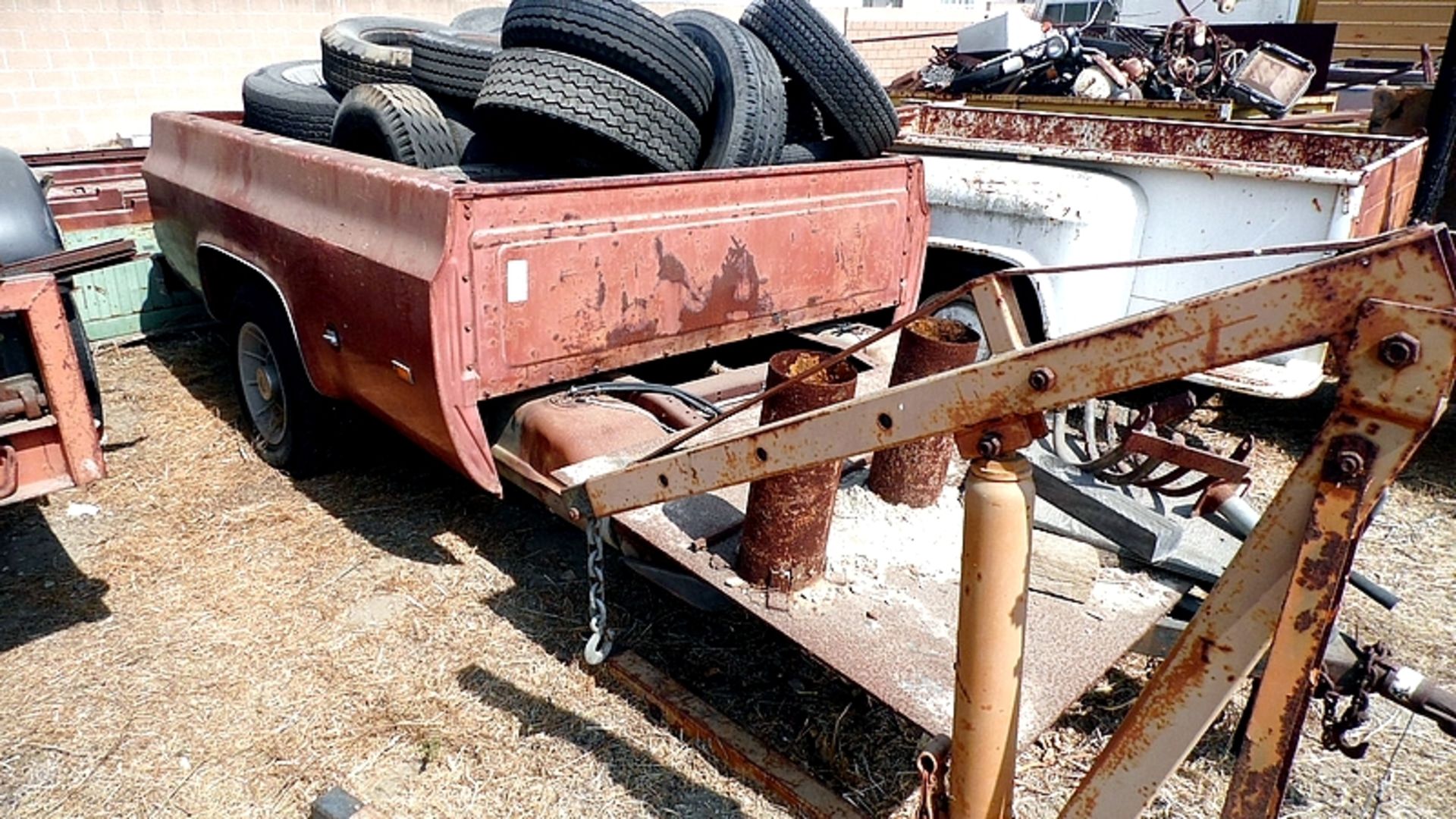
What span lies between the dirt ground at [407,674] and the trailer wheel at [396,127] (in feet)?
3.55

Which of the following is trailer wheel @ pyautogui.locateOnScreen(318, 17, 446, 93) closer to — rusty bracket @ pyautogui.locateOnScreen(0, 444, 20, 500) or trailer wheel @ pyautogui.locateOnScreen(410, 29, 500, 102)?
trailer wheel @ pyautogui.locateOnScreen(410, 29, 500, 102)

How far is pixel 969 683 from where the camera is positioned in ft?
5.57

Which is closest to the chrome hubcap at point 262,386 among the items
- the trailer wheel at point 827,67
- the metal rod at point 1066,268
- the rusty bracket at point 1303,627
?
the metal rod at point 1066,268

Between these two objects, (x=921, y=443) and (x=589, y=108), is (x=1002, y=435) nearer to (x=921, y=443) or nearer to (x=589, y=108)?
(x=921, y=443)

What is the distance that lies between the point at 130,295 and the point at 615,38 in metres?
3.36

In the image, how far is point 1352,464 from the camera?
1301mm

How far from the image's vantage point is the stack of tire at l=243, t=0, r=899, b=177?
3426mm

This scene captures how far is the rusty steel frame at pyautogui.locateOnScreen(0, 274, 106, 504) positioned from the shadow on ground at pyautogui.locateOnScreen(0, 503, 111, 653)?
0.80m

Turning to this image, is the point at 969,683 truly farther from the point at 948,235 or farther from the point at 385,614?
the point at 948,235

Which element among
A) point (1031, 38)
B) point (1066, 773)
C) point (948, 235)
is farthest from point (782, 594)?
point (1031, 38)

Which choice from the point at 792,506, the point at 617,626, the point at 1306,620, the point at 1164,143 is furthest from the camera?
the point at 1164,143

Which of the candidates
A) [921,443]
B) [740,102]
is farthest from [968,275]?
[921,443]

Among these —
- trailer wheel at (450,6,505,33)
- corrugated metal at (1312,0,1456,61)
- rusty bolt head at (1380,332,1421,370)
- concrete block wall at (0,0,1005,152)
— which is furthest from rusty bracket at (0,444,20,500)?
corrugated metal at (1312,0,1456,61)

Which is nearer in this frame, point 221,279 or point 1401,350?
point 1401,350
